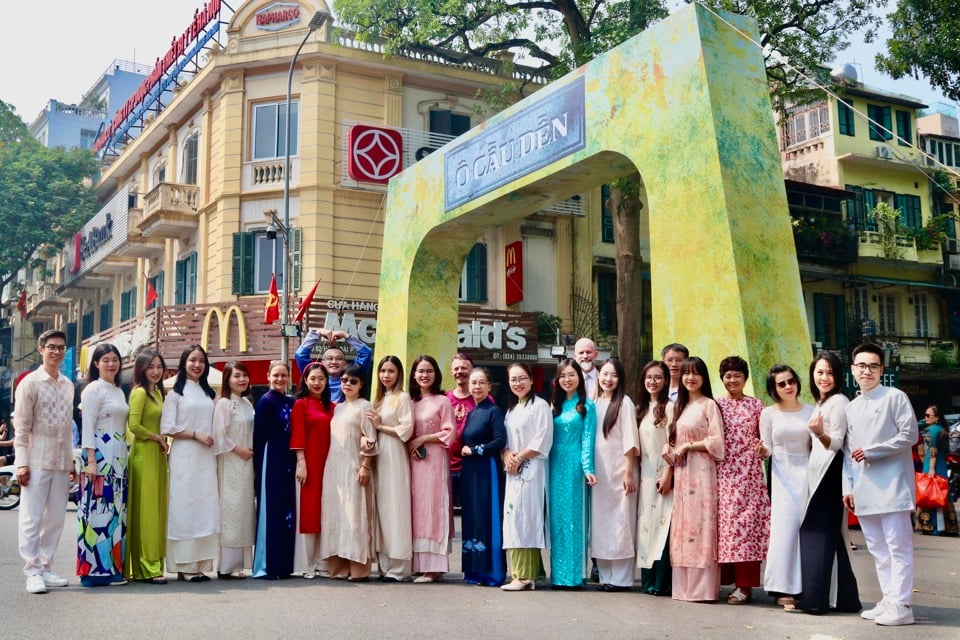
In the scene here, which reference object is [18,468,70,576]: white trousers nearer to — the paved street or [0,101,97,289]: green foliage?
the paved street

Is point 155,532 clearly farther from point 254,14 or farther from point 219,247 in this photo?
point 254,14

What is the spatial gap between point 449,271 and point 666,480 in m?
6.38

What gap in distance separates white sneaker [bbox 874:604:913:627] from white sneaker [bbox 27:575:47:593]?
5.11m

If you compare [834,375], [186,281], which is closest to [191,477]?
[834,375]

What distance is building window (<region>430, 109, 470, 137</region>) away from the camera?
21578 mm

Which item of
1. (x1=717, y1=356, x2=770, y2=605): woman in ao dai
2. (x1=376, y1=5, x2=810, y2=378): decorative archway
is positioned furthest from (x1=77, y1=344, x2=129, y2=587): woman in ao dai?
(x1=376, y1=5, x2=810, y2=378): decorative archway

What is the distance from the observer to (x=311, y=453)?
7625 mm

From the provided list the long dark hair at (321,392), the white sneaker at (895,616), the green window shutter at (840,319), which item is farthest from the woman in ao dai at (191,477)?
the green window shutter at (840,319)

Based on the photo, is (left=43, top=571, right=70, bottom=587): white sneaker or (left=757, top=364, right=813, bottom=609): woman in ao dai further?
(left=43, top=571, right=70, bottom=587): white sneaker

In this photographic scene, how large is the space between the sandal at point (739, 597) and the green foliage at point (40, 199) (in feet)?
91.8

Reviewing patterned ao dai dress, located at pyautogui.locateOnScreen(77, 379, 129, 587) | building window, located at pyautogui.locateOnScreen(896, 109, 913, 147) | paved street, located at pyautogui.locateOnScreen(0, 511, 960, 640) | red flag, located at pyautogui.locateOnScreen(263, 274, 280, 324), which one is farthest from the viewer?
building window, located at pyautogui.locateOnScreen(896, 109, 913, 147)

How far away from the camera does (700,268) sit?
8.06 m

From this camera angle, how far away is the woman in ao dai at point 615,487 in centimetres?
698

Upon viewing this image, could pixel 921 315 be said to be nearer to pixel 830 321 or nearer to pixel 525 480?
pixel 830 321
